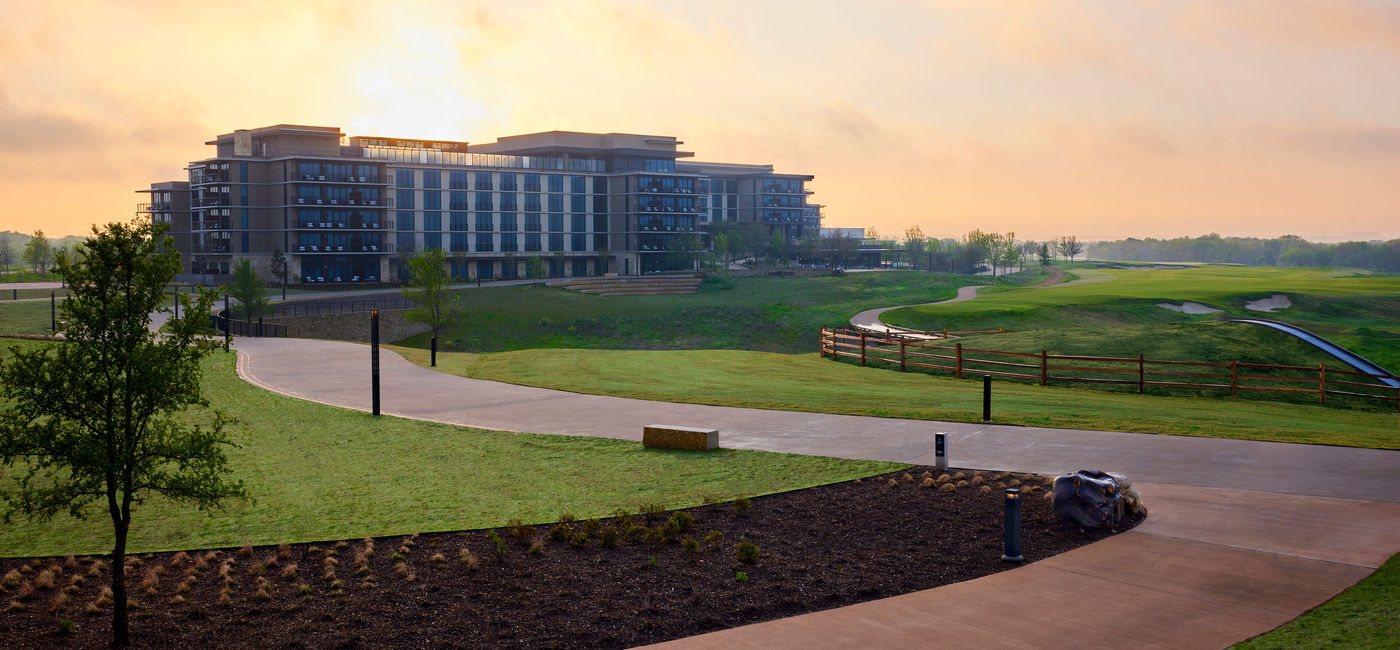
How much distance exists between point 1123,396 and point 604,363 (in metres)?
18.8

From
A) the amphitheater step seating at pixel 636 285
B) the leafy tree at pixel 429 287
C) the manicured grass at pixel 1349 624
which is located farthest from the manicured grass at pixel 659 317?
the manicured grass at pixel 1349 624

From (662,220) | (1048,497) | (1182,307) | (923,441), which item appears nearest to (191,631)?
(1048,497)

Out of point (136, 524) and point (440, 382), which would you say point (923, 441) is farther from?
point (440, 382)

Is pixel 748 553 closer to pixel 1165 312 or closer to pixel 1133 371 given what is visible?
pixel 1133 371

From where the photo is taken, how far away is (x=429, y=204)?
116 metres

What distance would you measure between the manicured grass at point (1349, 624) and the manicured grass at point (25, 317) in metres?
64.0

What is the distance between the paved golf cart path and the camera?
1055 cm

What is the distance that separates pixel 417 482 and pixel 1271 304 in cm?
7931

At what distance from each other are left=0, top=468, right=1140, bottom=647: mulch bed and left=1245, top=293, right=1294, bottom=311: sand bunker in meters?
72.8

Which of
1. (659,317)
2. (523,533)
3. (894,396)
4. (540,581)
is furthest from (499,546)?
(659,317)

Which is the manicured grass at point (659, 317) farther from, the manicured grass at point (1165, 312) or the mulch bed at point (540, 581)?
the mulch bed at point (540, 581)

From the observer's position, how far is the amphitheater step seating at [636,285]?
351 feet

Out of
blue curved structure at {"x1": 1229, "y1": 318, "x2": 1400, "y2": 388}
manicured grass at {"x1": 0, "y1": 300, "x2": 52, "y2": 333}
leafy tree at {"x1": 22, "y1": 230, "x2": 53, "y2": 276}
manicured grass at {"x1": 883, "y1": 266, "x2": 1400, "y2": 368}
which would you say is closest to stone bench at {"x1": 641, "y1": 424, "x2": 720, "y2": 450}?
blue curved structure at {"x1": 1229, "y1": 318, "x2": 1400, "y2": 388}

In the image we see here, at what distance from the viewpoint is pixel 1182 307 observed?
253ft
